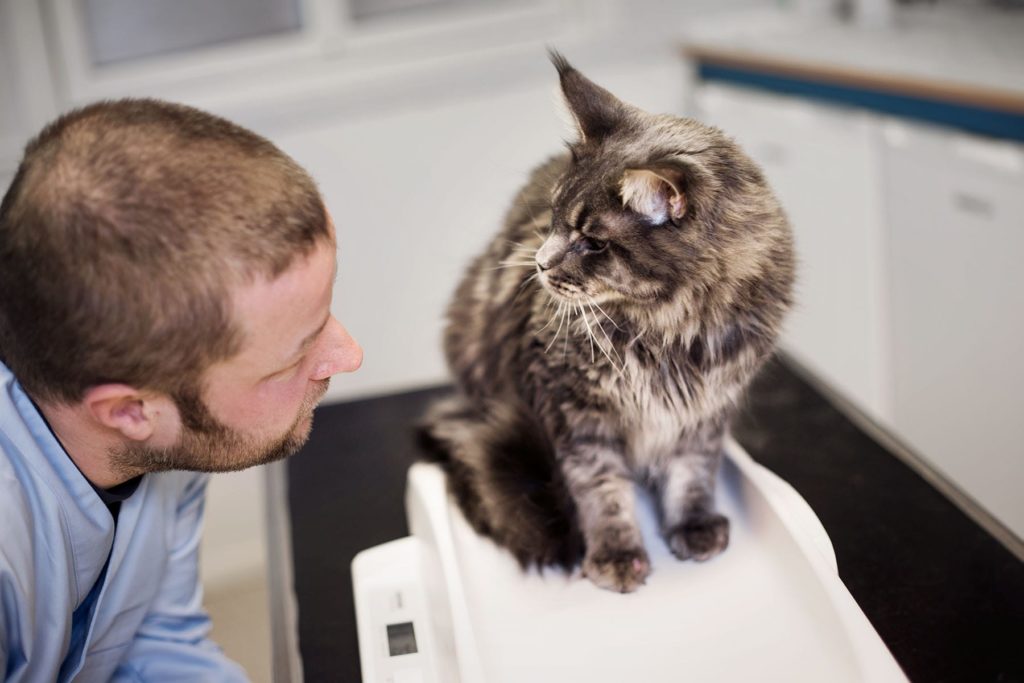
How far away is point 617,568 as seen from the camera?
115cm

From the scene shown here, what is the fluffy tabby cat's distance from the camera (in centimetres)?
113

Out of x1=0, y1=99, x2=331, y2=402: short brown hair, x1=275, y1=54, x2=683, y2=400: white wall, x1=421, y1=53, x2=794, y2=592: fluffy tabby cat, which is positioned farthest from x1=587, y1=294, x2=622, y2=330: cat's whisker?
x1=275, y1=54, x2=683, y2=400: white wall

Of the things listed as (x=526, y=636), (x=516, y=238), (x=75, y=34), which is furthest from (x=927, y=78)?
(x=75, y=34)

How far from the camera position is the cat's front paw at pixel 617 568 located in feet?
3.72

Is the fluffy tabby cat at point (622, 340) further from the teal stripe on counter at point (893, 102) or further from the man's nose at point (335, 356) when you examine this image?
the teal stripe on counter at point (893, 102)

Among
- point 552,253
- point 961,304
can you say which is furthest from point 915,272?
point 552,253

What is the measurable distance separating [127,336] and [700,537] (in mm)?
693

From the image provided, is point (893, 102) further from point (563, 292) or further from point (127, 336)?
point (127, 336)

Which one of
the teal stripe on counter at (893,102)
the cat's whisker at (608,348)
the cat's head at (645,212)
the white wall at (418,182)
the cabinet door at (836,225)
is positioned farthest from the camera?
the white wall at (418,182)

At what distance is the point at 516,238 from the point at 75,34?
210 cm

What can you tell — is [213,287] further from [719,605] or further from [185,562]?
[719,605]

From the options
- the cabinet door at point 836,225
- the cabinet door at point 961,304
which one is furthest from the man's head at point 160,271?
the cabinet door at point 836,225

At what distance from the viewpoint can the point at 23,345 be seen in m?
0.96

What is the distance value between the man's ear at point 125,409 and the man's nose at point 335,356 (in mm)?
168
